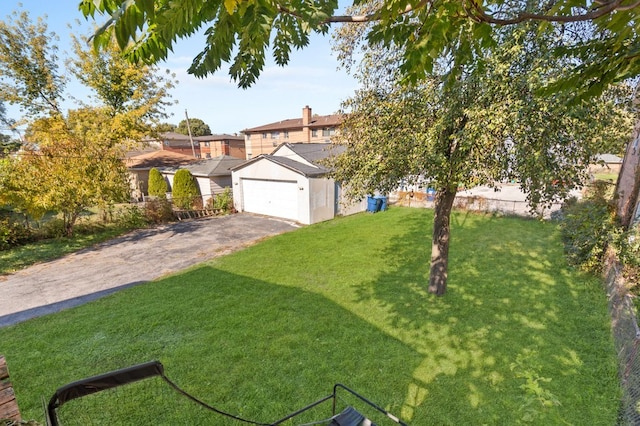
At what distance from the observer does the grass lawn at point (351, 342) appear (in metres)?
3.71

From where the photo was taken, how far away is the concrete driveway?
6.77 m

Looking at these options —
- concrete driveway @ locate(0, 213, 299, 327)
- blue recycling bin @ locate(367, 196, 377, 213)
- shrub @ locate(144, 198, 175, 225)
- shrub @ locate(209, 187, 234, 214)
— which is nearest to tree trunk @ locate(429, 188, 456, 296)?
concrete driveway @ locate(0, 213, 299, 327)

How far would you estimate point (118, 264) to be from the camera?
8914mm

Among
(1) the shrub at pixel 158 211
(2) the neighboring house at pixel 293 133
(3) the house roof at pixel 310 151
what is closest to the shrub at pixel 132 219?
(1) the shrub at pixel 158 211

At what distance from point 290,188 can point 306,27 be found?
1192 cm

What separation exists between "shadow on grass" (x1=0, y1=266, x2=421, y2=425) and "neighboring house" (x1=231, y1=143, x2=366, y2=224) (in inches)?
284

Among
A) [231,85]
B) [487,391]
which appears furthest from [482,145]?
[231,85]

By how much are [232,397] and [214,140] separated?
40.1 meters

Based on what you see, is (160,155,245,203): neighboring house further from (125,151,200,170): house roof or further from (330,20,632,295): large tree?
(330,20,632,295): large tree

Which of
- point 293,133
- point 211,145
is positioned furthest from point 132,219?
point 211,145

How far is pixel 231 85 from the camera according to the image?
242cm

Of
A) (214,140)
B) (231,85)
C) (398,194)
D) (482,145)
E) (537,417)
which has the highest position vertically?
(214,140)

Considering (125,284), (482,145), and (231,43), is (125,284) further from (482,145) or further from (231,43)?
(482,145)

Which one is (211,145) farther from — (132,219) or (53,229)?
(53,229)
